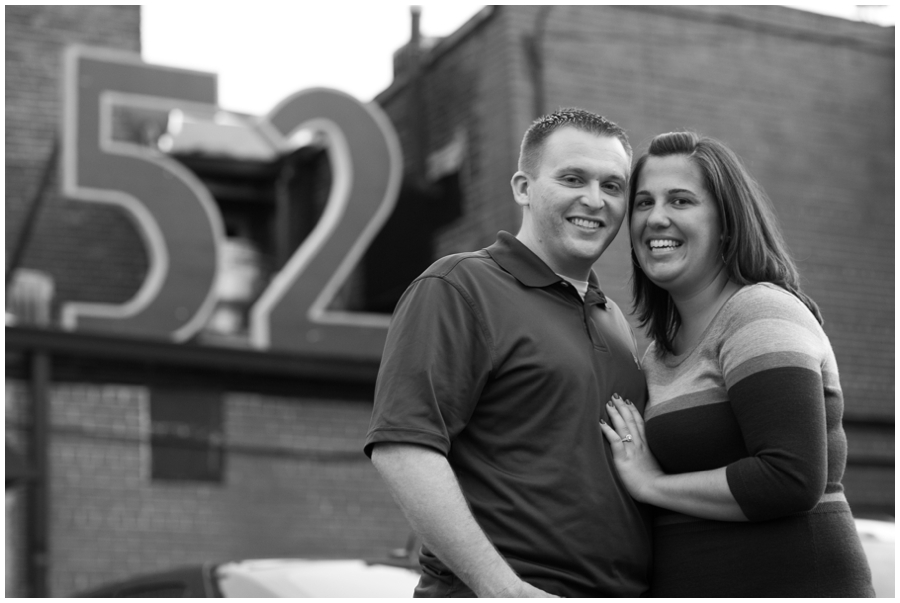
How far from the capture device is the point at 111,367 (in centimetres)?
988

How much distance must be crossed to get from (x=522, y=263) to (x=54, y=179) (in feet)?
28.9

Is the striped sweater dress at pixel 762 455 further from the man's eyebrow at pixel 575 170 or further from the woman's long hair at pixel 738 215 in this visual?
the man's eyebrow at pixel 575 170

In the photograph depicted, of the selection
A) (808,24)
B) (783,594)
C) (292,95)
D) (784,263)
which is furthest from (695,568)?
(808,24)

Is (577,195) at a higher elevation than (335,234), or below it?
higher

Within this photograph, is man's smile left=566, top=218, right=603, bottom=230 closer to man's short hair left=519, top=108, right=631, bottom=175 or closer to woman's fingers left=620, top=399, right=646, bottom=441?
man's short hair left=519, top=108, right=631, bottom=175

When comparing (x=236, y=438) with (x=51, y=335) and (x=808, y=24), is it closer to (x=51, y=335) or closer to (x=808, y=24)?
(x=51, y=335)

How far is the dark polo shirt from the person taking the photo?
2.71 metres

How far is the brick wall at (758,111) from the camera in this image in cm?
1108

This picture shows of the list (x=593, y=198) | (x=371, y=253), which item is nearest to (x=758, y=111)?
(x=371, y=253)

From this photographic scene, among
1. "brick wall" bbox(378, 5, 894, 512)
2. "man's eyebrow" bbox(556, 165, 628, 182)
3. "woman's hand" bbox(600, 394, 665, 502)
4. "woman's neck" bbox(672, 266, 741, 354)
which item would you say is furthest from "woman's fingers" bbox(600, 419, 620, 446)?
"brick wall" bbox(378, 5, 894, 512)

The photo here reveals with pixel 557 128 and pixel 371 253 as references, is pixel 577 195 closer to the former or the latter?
pixel 557 128

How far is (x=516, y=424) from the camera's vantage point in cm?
278

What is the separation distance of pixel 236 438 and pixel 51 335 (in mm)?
1713

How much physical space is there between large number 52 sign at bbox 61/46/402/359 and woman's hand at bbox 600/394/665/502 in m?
7.32
